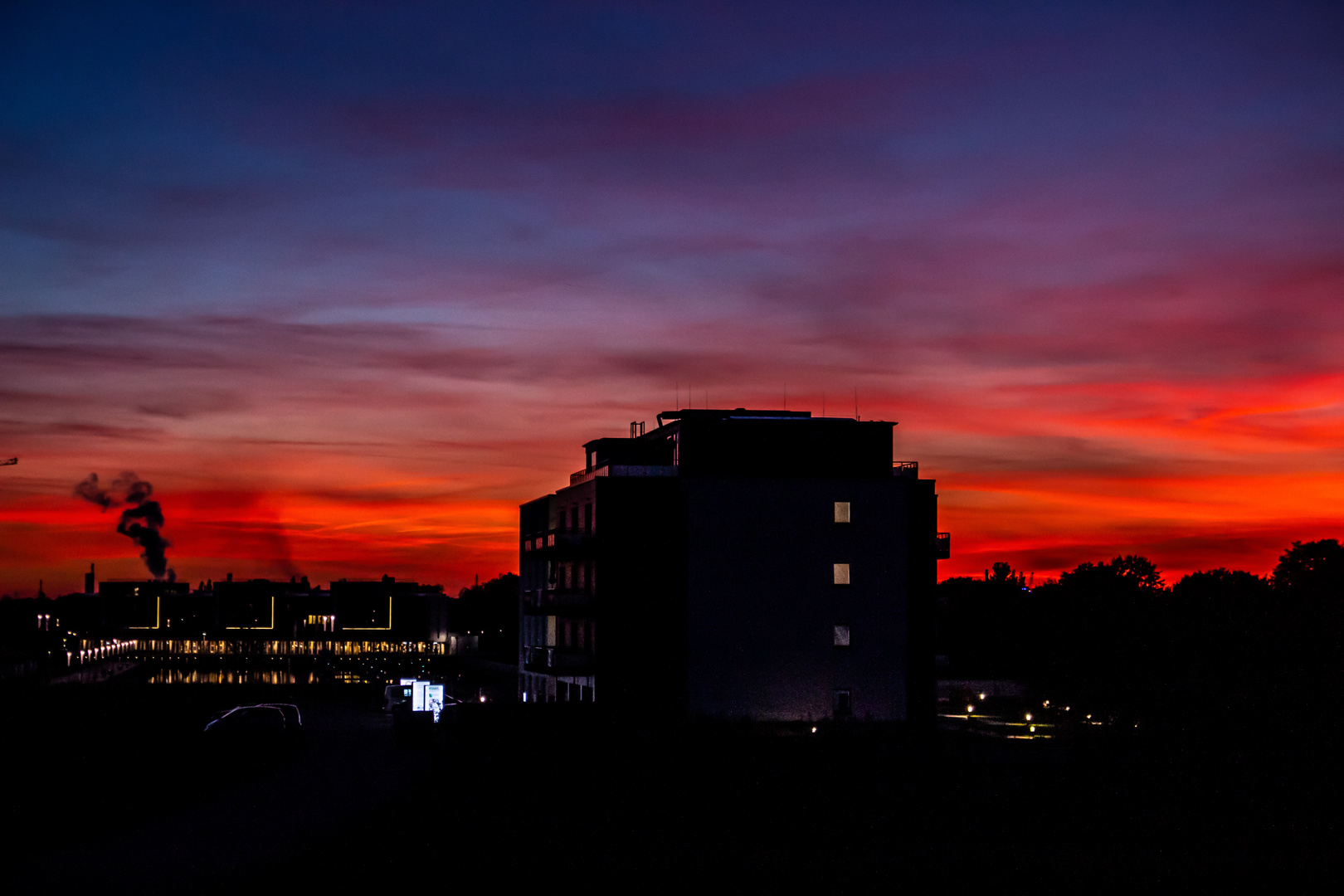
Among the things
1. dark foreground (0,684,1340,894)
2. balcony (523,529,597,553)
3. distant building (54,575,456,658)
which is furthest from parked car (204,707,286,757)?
distant building (54,575,456,658)

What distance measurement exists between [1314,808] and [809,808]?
12383mm

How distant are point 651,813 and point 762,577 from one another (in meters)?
34.2

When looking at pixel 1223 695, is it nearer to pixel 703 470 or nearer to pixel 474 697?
pixel 703 470

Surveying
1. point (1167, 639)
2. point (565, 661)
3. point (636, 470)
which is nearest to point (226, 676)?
point (565, 661)

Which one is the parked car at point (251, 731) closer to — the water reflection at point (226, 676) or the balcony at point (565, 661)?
the balcony at point (565, 661)

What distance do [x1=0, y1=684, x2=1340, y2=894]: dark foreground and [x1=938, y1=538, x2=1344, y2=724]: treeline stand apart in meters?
2.66

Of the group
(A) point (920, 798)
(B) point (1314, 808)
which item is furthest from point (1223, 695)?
(A) point (920, 798)

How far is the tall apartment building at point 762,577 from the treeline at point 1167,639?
5.00 metres

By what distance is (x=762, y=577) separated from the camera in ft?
223

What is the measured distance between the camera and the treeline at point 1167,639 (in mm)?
43906

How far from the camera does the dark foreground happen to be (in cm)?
2462

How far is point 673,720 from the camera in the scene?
6469cm

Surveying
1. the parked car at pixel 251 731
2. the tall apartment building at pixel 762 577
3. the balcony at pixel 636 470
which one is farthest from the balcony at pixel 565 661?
the parked car at pixel 251 731

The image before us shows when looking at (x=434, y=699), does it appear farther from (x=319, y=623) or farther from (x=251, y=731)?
(x=319, y=623)
